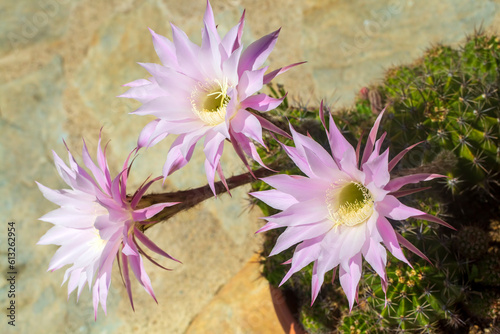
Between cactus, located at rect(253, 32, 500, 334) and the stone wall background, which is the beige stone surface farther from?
cactus, located at rect(253, 32, 500, 334)

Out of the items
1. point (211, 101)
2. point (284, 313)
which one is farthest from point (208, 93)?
point (284, 313)

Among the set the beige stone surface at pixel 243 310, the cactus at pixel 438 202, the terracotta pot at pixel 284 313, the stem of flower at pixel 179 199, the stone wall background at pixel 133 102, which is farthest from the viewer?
the stone wall background at pixel 133 102

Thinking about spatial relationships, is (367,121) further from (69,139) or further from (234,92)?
(69,139)

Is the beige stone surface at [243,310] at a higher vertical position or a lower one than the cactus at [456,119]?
lower

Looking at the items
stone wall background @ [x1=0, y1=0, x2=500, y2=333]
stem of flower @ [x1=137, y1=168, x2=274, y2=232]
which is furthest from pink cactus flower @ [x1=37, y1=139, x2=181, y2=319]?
stone wall background @ [x1=0, y1=0, x2=500, y2=333]

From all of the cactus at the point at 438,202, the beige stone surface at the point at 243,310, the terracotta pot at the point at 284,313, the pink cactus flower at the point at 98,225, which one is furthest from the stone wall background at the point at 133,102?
the pink cactus flower at the point at 98,225

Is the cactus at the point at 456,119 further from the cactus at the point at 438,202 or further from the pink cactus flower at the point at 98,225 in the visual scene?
the pink cactus flower at the point at 98,225

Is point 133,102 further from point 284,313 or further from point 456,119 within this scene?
point 456,119
